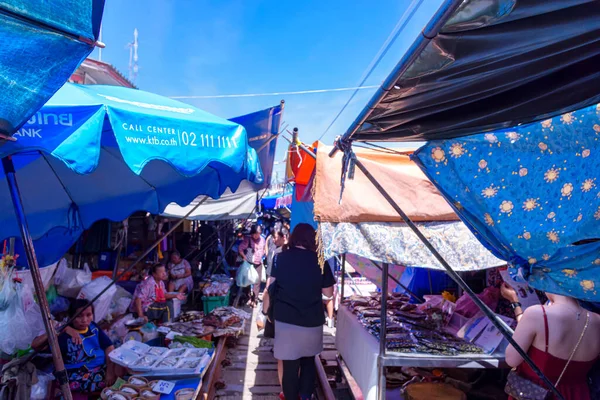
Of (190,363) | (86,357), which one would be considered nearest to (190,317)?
(190,363)

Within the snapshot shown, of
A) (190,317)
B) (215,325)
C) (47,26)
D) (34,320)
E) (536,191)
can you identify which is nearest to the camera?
(47,26)

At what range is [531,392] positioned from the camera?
8.39 ft

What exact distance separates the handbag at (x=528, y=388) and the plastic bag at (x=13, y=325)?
424cm

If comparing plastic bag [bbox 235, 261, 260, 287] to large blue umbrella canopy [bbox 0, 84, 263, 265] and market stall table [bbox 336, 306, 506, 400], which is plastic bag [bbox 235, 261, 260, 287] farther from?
market stall table [bbox 336, 306, 506, 400]

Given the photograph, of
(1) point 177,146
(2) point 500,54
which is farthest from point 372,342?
(2) point 500,54

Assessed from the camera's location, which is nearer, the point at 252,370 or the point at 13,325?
the point at 13,325

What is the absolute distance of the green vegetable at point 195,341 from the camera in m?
4.94

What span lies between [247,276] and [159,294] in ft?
9.19

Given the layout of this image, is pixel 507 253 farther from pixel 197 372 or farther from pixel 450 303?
pixel 197 372

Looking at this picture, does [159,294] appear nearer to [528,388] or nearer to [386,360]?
[386,360]

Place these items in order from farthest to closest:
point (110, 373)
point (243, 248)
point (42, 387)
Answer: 1. point (243, 248)
2. point (110, 373)
3. point (42, 387)

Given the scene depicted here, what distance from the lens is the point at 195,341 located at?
4984 millimetres

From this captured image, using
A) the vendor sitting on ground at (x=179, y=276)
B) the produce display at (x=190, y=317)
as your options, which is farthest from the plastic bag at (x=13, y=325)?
the vendor sitting on ground at (x=179, y=276)

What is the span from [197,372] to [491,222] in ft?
11.6
